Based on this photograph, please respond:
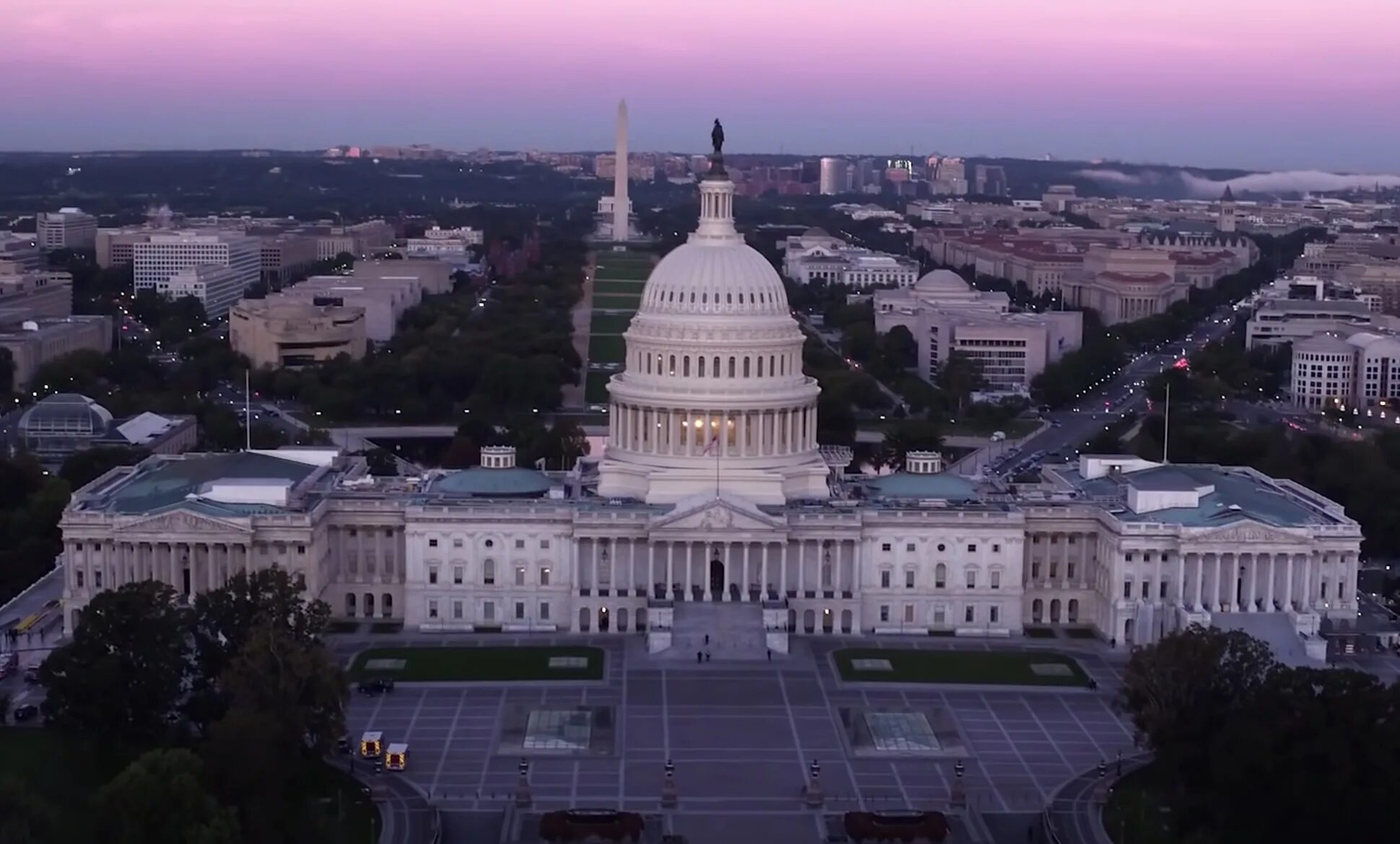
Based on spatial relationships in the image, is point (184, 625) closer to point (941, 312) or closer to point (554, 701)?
point (554, 701)

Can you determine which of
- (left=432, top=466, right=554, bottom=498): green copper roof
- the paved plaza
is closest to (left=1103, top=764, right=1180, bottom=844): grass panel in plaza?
the paved plaza

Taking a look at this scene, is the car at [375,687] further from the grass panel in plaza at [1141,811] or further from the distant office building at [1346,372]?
the distant office building at [1346,372]

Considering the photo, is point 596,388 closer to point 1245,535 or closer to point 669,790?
point 1245,535

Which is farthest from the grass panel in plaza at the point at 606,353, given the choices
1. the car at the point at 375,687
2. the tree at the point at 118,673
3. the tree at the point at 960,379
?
the tree at the point at 118,673

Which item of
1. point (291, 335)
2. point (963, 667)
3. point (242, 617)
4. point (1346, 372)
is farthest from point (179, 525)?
point (1346, 372)

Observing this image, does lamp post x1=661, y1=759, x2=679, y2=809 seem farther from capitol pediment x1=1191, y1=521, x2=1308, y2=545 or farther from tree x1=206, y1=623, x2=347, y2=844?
capitol pediment x1=1191, y1=521, x2=1308, y2=545

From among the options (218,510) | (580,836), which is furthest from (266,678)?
(218,510)
